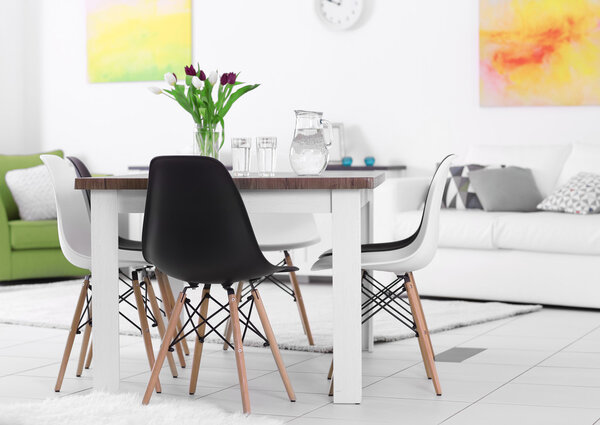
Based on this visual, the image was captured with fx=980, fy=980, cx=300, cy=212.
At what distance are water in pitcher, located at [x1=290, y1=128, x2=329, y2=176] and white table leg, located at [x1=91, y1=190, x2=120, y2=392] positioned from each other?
1.98ft

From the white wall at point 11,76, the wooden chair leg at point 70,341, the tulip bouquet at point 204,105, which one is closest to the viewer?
the wooden chair leg at point 70,341

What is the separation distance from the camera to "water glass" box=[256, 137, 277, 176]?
132 inches

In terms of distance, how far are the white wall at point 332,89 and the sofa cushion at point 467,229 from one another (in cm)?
97

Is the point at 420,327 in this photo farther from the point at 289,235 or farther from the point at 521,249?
the point at 521,249

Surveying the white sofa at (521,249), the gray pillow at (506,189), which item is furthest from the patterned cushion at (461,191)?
the white sofa at (521,249)

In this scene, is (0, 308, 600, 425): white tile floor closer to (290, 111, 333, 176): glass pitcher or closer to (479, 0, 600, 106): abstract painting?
(290, 111, 333, 176): glass pitcher

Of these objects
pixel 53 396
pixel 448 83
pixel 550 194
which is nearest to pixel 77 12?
pixel 448 83

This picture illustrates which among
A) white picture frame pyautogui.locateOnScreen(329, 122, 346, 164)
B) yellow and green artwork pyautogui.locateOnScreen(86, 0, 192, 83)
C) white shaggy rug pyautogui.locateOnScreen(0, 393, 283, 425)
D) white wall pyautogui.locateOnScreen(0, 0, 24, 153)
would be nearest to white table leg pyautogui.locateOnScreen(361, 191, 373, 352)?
white shaggy rug pyautogui.locateOnScreen(0, 393, 283, 425)

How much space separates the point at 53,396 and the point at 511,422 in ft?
4.66

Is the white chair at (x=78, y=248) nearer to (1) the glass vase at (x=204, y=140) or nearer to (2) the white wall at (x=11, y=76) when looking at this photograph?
(1) the glass vase at (x=204, y=140)

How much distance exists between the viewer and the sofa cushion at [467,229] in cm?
513

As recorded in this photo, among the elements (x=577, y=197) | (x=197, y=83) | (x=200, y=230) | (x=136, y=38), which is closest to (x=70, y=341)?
(x=200, y=230)

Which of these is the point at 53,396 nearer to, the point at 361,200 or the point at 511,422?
the point at 361,200

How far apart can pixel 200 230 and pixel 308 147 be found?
0.54 meters
